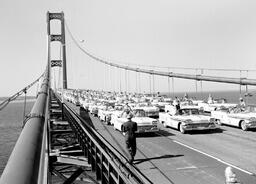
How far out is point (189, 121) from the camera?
19.0 meters

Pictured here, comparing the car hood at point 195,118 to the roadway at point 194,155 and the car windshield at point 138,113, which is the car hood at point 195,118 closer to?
the roadway at point 194,155

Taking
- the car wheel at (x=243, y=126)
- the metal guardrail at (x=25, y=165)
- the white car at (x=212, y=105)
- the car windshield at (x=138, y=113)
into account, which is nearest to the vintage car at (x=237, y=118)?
the car wheel at (x=243, y=126)

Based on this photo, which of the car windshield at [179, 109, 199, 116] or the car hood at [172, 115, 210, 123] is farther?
the car windshield at [179, 109, 199, 116]

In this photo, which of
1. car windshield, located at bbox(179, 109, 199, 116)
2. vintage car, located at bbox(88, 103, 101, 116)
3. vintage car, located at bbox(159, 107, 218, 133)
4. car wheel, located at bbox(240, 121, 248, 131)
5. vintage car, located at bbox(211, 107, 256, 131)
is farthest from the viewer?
vintage car, located at bbox(88, 103, 101, 116)

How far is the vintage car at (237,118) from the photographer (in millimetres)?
19672

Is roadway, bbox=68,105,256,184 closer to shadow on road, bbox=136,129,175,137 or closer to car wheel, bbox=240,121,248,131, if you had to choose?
shadow on road, bbox=136,129,175,137

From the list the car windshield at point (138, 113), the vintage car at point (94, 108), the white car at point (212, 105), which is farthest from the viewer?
the vintage car at point (94, 108)

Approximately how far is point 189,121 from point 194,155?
5.91 m

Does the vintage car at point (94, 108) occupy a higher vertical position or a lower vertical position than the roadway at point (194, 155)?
higher

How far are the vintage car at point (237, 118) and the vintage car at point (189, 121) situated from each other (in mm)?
1916

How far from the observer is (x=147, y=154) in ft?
45.3

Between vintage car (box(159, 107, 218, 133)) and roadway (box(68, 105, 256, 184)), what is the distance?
0.41 metres

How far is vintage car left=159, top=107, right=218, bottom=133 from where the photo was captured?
62.3 feet

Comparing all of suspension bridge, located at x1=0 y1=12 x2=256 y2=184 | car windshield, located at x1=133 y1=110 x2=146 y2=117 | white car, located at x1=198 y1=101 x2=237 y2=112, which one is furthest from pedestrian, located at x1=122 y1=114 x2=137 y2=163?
white car, located at x1=198 y1=101 x2=237 y2=112
